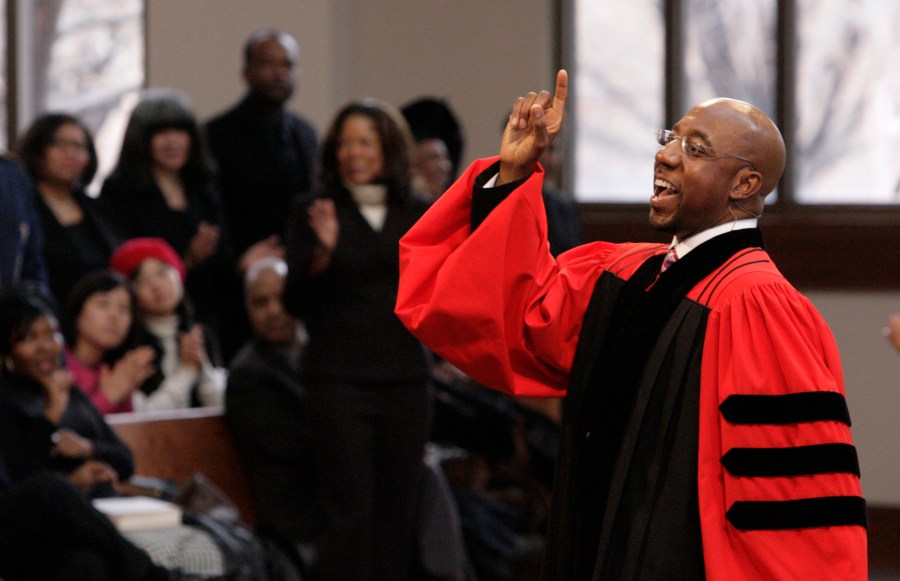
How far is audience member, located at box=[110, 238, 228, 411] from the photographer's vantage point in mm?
5727

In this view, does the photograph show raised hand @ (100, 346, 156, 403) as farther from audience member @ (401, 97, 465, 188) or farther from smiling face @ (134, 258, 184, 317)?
audience member @ (401, 97, 465, 188)

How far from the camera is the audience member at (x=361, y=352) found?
4.94m

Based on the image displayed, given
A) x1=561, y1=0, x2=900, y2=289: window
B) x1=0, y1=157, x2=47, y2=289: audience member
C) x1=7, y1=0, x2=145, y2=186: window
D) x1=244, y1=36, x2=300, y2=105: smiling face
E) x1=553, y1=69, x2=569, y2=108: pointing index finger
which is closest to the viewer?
x1=553, y1=69, x2=569, y2=108: pointing index finger

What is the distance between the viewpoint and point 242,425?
18.1 ft

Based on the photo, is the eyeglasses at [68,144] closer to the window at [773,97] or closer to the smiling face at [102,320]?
the smiling face at [102,320]

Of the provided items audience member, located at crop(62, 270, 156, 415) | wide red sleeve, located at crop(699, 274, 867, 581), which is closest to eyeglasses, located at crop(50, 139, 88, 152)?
audience member, located at crop(62, 270, 156, 415)

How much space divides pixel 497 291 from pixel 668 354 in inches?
12.2

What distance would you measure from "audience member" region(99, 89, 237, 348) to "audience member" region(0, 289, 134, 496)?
1462 mm

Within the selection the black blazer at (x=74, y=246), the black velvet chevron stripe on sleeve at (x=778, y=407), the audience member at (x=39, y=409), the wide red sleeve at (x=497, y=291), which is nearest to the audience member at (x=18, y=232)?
the audience member at (x=39, y=409)

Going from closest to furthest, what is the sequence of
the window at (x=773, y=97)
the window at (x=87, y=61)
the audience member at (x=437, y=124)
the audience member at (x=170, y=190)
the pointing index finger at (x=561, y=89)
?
1. the pointing index finger at (x=561, y=89)
2. the audience member at (x=170, y=190)
3. the audience member at (x=437, y=124)
4. the window at (x=773, y=97)
5. the window at (x=87, y=61)

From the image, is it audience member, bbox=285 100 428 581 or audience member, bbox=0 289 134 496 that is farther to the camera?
audience member, bbox=285 100 428 581

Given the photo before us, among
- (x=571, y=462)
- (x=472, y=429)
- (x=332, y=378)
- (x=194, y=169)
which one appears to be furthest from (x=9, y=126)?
(x=571, y=462)

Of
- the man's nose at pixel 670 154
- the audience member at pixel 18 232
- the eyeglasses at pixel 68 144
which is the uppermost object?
the eyeglasses at pixel 68 144

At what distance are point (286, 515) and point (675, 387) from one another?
3068 millimetres
